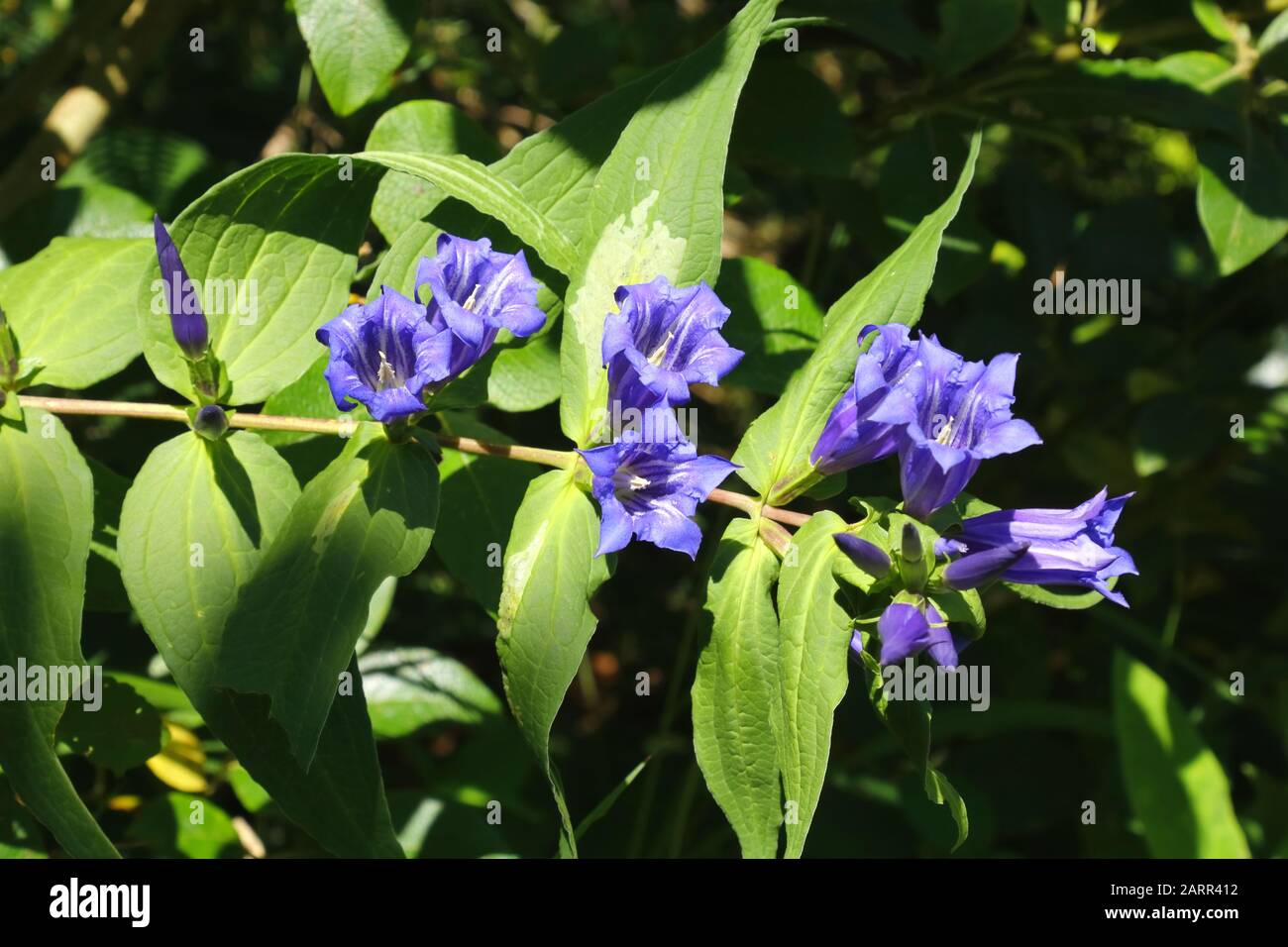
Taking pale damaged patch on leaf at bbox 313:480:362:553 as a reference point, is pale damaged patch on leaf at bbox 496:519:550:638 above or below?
below

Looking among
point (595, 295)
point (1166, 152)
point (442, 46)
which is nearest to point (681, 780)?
point (595, 295)

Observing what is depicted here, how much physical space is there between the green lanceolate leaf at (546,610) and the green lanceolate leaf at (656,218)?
0.44ft

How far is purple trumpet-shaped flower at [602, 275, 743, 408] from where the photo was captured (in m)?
1.44

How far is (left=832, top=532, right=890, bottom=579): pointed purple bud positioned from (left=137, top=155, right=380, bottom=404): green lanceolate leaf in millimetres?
789

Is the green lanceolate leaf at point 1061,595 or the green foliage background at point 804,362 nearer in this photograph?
the green lanceolate leaf at point 1061,595

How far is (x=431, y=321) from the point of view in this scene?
4.88 feet

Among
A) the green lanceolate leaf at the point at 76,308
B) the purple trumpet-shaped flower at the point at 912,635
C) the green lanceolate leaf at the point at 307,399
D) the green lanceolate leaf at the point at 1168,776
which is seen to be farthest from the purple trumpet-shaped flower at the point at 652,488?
the green lanceolate leaf at the point at 1168,776

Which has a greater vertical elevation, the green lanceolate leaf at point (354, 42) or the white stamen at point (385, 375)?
the green lanceolate leaf at point (354, 42)

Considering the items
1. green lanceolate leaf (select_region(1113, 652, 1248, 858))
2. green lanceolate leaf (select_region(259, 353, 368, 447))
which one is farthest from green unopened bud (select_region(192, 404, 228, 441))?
green lanceolate leaf (select_region(1113, 652, 1248, 858))

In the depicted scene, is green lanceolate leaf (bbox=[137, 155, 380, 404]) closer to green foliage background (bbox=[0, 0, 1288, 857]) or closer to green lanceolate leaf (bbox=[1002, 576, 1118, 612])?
green foliage background (bbox=[0, 0, 1288, 857])

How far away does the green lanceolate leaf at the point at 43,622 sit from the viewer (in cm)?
152

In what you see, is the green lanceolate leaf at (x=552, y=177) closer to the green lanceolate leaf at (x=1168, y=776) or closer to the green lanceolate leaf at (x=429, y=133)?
the green lanceolate leaf at (x=429, y=133)

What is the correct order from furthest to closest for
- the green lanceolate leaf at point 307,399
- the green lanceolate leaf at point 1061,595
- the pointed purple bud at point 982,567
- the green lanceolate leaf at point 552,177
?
the green lanceolate leaf at point 307,399
the green lanceolate leaf at point 552,177
the green lanceolate leaf at point 1061,595
the pointed purple bud at point 982,567

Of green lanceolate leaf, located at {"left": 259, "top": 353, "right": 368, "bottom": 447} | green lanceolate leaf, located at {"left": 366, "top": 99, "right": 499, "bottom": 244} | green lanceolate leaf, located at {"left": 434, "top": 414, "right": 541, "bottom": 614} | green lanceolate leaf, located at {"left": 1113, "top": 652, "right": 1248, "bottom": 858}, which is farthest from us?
green lanceolate leaf, located at {"left": 1113, "top": 652, "right": 1248, "bottom": 858}
